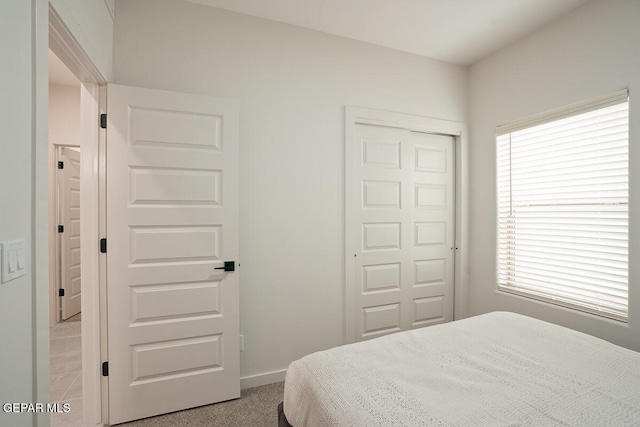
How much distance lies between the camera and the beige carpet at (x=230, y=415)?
1.87 meters

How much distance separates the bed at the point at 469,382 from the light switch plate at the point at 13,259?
1.08 metres

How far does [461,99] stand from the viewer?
310 centimetres

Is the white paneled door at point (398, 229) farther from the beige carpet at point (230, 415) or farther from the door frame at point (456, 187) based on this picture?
the beige carpet at point (230, 415)

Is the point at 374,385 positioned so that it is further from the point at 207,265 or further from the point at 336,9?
the point at 336,9

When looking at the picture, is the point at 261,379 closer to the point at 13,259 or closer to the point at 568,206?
the point at 13,259

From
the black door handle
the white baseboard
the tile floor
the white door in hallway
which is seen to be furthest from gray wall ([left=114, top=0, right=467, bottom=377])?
the white door in hallway

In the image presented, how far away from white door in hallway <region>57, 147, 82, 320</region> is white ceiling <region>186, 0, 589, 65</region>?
3.03 meters

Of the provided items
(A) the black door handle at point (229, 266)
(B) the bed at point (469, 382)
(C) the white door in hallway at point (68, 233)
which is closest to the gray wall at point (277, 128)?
(A) the black door handle at point (229, 266)

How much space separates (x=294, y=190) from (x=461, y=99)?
2.09 metres

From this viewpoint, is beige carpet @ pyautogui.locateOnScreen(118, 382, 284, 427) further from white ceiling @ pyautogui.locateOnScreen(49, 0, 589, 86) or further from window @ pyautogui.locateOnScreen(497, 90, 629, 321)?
white ceiling @ pyautogui.locateOnScreen(49, 0, 589, 86)

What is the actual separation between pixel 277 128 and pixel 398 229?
148 cm

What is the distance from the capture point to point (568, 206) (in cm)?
229

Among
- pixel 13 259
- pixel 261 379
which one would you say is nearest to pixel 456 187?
pixel 261 379

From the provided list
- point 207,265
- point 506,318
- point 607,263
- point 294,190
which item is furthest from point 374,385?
point 607,263
